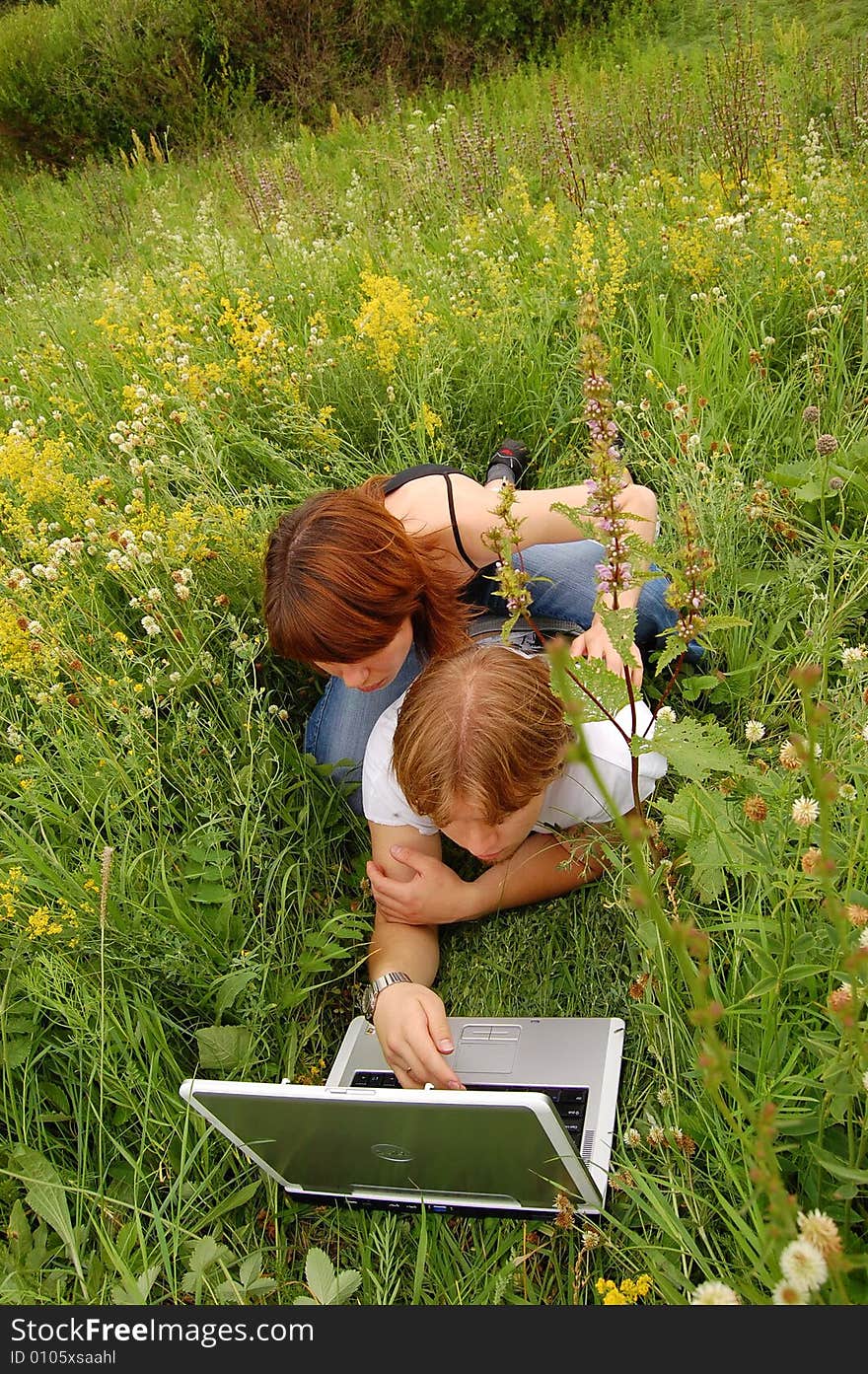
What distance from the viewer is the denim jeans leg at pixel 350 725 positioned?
2381 millimetres

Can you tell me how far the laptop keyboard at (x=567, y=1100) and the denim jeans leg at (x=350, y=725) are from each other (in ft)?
2.27

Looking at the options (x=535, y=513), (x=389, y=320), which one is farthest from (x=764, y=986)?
(x=389, y=320)

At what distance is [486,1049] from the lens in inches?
74.8

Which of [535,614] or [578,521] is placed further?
[535,614]

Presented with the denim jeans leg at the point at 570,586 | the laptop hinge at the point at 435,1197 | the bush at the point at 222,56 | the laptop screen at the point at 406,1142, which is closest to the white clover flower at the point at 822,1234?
the laptop screen at the point at 406,1142

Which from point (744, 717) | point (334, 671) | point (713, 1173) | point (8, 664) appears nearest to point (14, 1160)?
point (8, 664)

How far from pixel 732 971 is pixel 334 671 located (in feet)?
3.33

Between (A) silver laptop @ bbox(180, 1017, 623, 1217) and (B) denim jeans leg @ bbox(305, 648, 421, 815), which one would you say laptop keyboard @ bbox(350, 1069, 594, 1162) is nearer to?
(A) silver laptop @ bbox(180, 1017, 623, 1217)

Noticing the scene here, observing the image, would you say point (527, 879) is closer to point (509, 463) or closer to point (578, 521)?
point (578, 521)

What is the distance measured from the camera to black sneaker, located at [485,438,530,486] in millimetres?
2787

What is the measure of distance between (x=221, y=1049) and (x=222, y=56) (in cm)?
939

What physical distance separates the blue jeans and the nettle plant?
671mm

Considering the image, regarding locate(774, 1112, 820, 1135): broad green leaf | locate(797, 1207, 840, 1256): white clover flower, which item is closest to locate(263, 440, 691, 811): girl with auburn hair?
locate(774, 1112, 820, 1135): broad green leaf

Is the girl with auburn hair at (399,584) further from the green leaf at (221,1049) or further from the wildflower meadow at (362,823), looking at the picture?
the green leaf at (221,1049)
